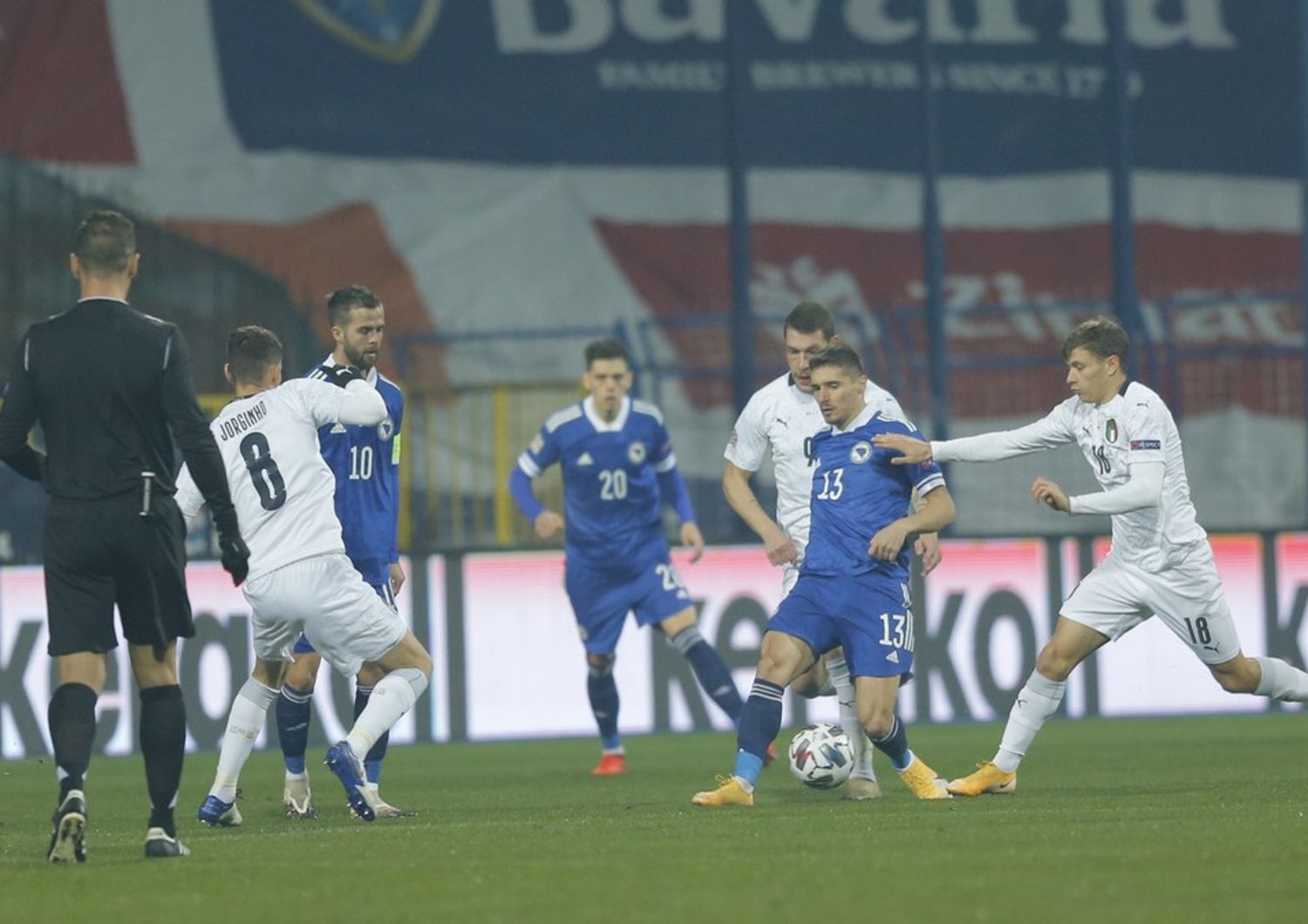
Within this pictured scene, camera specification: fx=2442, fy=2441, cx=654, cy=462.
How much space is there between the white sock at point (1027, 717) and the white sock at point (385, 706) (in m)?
2.24

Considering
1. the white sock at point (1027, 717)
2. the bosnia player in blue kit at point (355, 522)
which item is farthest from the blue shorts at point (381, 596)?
the white sock at point (1027, 717)

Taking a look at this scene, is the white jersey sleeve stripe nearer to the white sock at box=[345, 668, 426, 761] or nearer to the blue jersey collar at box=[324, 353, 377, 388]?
the blue jersey collar at box=[324, 353, 377, 388]

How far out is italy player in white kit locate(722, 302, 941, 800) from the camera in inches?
374

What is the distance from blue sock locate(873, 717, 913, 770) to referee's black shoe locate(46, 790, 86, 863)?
3.03 meters

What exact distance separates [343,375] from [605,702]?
10.7 feet

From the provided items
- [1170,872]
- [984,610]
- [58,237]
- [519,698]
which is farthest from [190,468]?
[58,237]

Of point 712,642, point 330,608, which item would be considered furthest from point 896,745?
point 712,642

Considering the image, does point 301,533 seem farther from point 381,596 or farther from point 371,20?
point 371,20

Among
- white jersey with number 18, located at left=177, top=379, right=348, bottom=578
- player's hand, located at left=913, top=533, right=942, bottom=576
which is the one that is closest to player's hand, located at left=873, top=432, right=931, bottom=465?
player's hand, located at left=913, top=533, right=942, bottom=576

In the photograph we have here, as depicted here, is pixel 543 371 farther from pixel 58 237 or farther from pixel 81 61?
pixel 81 61

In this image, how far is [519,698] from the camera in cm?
1381

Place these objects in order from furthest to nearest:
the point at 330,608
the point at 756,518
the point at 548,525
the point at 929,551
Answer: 1. the point at 548,525
2. the point at 756,518
3. the point at 929,551
4. the point at 330,608

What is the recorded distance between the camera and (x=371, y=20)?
21.5 m

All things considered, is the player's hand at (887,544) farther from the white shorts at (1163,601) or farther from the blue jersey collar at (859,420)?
the white shorts at (1163,601)
